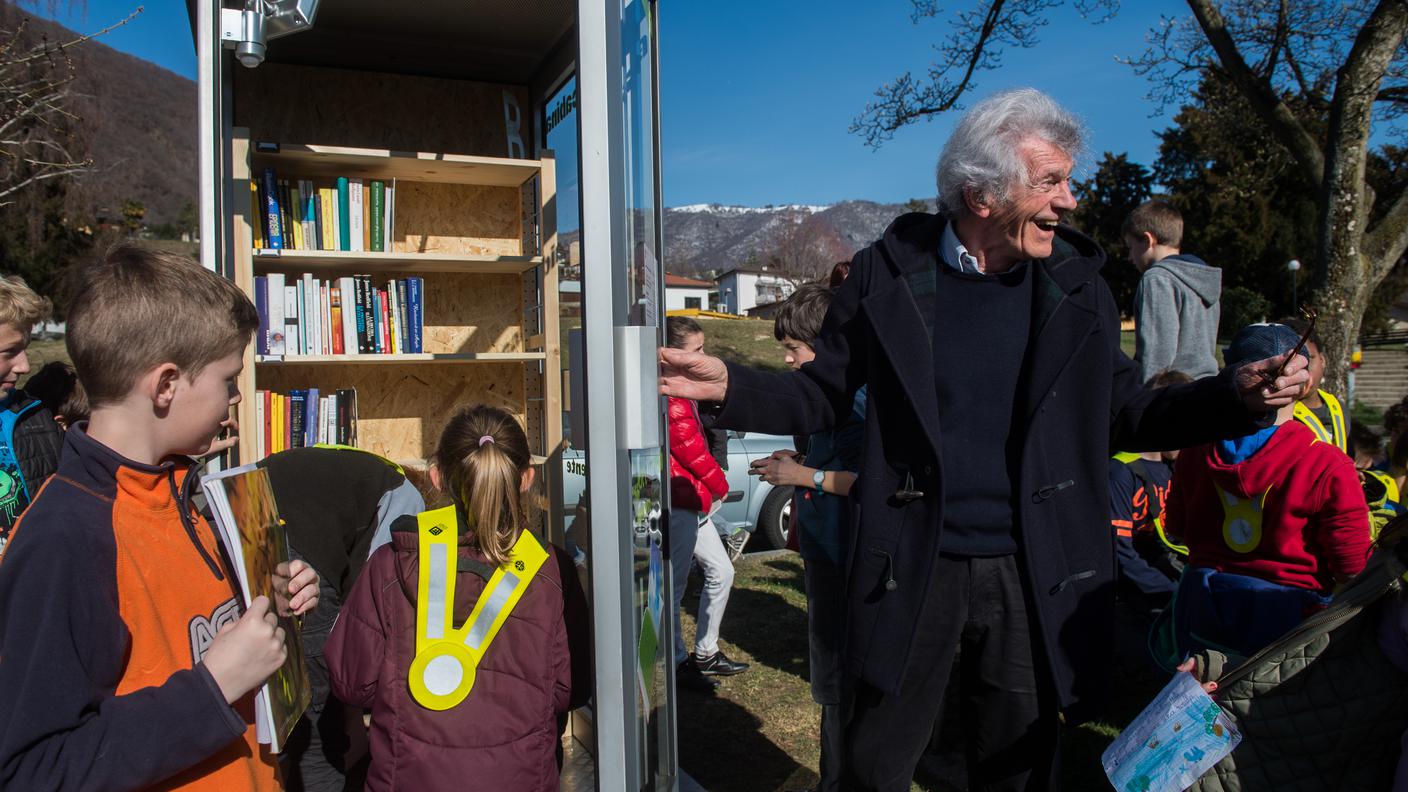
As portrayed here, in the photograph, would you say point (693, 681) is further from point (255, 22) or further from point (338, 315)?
point (255, 22)

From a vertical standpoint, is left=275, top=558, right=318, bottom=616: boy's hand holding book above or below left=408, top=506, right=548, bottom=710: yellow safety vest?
above

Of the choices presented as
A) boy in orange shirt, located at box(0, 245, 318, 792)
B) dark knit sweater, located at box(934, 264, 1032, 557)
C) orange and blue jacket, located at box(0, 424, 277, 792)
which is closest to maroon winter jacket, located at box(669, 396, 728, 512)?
dark knit sweater, located at box(934, 264, 1032, 557)

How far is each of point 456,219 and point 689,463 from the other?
1.77 meters

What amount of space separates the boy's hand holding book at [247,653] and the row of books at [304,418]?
303 centimetres

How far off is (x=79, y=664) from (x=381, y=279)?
3.64 m

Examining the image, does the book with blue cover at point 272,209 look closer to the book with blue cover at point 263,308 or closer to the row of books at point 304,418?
the book with blue cover at point 263,308

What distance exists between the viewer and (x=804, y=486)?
3.37m

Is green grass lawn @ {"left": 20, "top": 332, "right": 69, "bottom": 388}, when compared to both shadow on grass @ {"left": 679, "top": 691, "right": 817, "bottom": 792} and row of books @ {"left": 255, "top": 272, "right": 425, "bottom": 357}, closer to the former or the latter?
row of books @ {"left": 255, "top": 272, "right": 425, "bottom": 357}

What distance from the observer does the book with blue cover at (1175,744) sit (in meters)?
1.77

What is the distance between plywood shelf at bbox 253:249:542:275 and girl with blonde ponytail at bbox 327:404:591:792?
6.64ft

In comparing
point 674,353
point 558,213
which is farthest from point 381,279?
point 674,353

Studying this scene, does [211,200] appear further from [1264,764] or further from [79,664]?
[1264,764]

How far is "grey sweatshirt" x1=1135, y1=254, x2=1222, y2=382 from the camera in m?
4.67

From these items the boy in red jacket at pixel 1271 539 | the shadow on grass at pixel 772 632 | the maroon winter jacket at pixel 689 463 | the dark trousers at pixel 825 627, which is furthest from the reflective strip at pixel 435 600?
the shadow on grass at pixel 772 632
